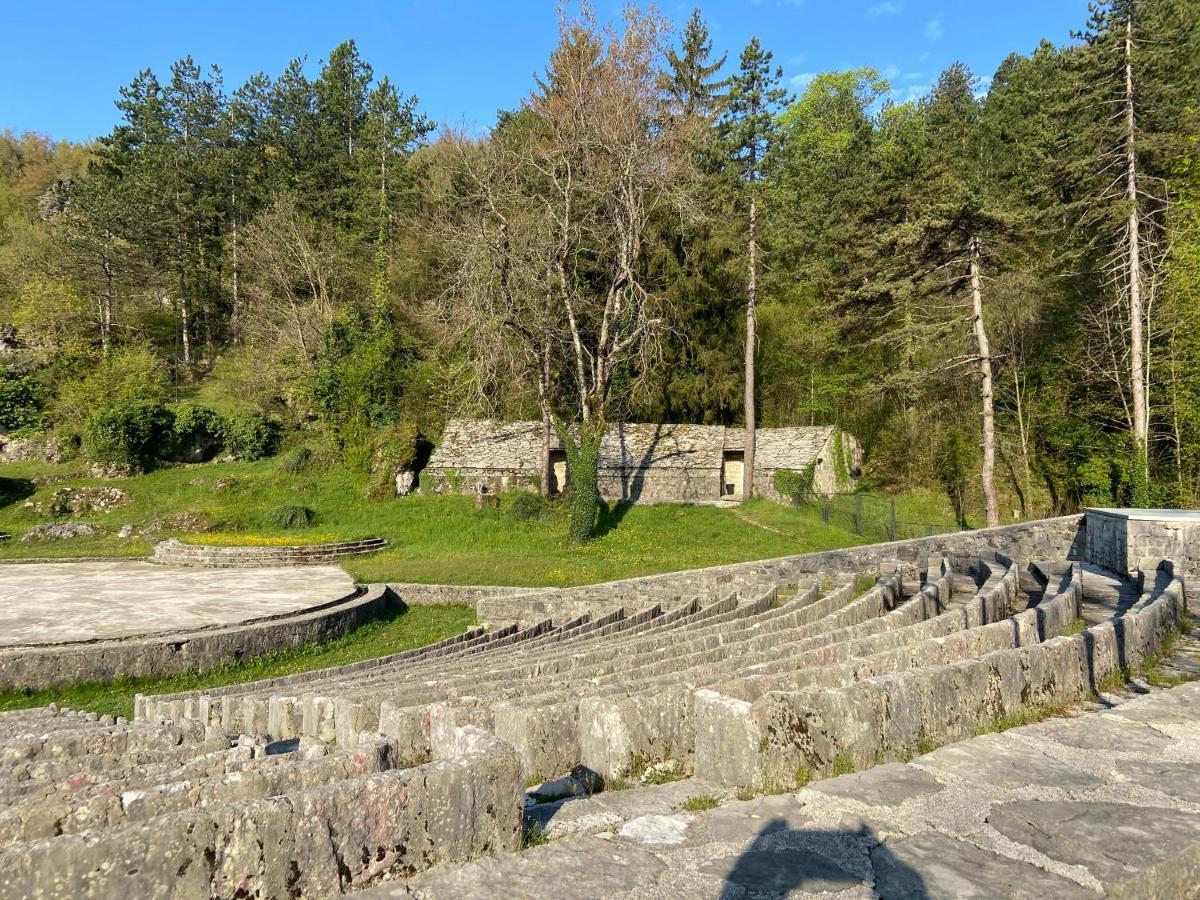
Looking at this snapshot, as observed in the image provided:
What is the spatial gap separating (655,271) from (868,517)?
54.0 feet

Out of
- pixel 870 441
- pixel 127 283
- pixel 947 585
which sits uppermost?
pixel 127 283

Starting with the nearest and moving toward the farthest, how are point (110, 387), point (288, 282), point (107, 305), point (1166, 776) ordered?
1. point (1166, 776)
2. point (110, 387)
3. point (288, 282)
4. point (107, 305)

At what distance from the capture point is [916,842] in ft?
10.2

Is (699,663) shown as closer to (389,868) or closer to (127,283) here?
(389,868)

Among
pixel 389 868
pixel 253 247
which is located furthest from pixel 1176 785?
pixel 253 247

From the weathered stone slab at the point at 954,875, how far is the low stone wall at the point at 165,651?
1340 centimetres

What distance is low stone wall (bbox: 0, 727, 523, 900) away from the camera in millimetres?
2234

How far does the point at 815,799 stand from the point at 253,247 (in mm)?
44943

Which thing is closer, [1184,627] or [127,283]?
[1184,627]

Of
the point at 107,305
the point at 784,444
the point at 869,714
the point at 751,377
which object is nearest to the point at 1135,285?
the point at 784,444

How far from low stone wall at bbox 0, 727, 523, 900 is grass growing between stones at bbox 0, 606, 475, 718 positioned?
10.6 metres

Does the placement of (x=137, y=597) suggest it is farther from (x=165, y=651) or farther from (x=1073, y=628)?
(x=1073, y=628)

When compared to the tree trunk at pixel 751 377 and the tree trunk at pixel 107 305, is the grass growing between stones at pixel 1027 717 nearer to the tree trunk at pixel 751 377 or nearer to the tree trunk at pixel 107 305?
the tree trunk at pixel 751 377

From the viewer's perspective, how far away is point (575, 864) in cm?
296
